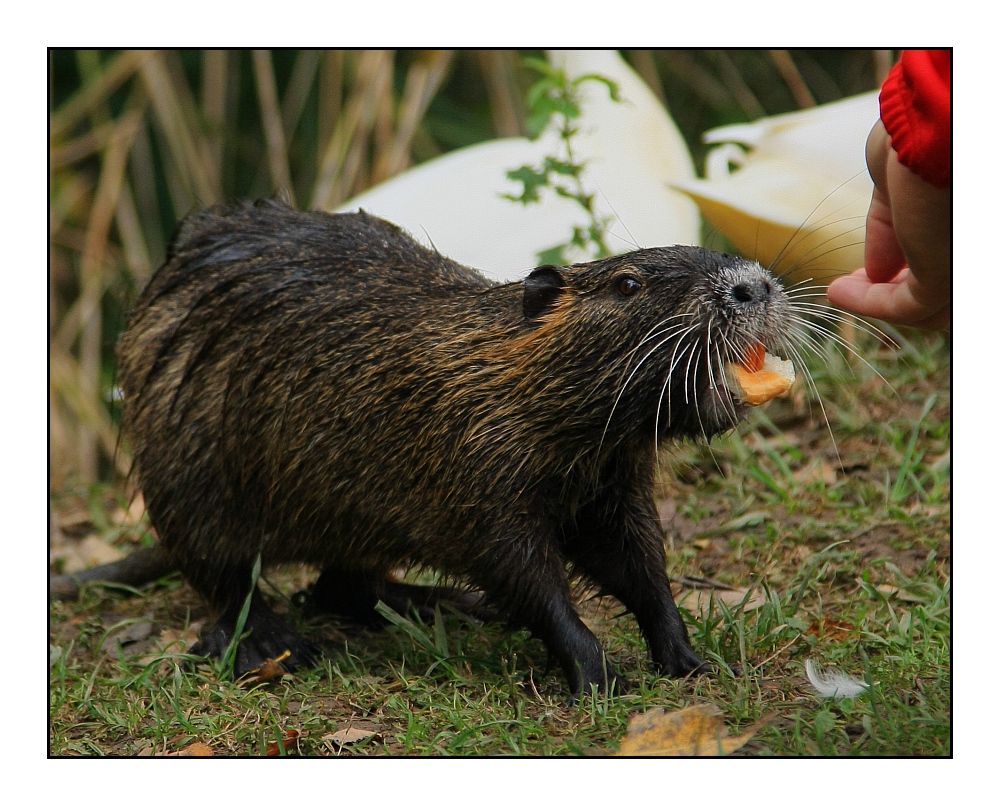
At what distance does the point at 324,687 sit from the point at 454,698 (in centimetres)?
51

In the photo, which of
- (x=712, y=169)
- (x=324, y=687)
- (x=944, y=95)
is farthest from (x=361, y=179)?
(x=944, y=95)

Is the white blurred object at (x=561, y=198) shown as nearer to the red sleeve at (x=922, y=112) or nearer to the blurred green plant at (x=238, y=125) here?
the blurred green plant at (x=238, y=125)

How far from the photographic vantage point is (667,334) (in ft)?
10.0

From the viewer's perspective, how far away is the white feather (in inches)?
120

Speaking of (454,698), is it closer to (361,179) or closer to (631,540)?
(631,540)

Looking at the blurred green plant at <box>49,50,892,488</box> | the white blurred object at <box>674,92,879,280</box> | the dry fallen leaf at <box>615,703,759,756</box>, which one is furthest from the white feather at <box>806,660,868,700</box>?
the blurred green plant at <box>49,50,892,488</box>

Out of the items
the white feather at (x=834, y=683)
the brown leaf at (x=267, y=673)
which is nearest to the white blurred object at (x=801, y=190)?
the white feather at (x=834, y=683)

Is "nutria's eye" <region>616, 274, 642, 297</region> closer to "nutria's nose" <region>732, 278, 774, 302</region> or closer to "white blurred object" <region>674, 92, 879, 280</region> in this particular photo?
"nutria's nose" <region>732, 278, 774, 302</region>

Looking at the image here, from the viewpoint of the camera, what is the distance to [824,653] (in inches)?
134

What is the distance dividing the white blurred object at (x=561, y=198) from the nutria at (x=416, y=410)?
1296 mm

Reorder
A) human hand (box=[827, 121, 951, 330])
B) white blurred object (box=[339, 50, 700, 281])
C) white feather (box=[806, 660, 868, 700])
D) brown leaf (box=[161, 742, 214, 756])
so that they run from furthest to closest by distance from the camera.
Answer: white blurred object (box=[339, 50, 700, 281]) < brown leaf (box=[161, 742, 214, 756]) < white feather (box=[806, 660, 868, 700]) < human hand (box=[827, 121, 951, 330])

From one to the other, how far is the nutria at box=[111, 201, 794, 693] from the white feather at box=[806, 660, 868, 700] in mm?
308

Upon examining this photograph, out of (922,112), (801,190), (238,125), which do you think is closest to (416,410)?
(922,112)

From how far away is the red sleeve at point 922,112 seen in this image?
2406 mm
